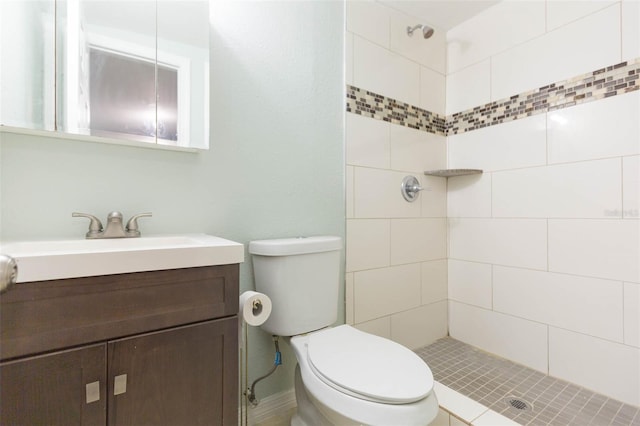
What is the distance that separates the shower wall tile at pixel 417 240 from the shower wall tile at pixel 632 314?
907mm

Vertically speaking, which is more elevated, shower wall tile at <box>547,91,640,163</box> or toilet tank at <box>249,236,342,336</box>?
shower wall tile at <box>547,91,640,163</box>

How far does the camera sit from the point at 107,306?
77 centimetres

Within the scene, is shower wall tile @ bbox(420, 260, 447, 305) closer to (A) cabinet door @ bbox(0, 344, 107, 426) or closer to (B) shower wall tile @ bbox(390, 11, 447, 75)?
(B) shower wall tile @ bbox(390, 11, 447, 75)

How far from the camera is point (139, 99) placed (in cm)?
112

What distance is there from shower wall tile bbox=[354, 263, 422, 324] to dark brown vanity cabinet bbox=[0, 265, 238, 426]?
89cm

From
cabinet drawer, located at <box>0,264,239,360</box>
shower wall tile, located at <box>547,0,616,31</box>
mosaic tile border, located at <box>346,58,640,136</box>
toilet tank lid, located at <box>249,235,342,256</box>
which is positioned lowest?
cabinet drawer, located at <box>0,264,239,360</box>

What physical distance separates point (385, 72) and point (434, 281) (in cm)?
135

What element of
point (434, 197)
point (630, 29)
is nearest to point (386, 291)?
point (434, 197)

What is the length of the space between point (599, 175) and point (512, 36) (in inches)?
36.8

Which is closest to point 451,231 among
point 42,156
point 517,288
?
point 517,288

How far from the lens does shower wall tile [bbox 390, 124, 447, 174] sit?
1.88 meters

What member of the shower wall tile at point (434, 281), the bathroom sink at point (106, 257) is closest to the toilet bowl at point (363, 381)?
the bathroom sink at point (106, 257)

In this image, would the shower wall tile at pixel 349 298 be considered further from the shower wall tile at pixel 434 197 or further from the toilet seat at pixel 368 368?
the shower wall tile at pixel 434 197

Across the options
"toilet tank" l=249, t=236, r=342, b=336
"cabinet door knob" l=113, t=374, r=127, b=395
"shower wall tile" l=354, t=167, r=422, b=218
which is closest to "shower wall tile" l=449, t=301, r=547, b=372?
"shower wall tile" l=354, t=167, r=422, b=218
